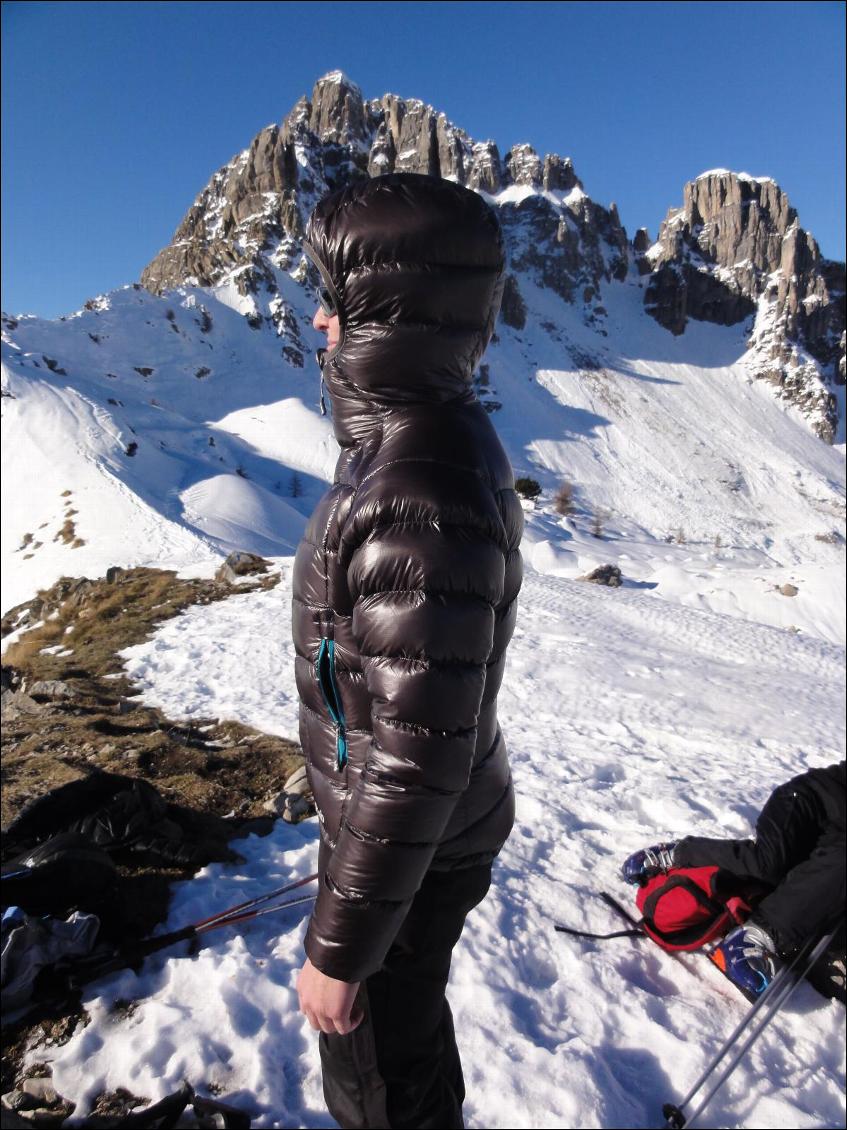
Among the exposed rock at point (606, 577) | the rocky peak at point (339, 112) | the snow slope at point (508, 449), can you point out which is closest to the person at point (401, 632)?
the snow slope at point (508, 449)

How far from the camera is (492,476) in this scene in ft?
5.53

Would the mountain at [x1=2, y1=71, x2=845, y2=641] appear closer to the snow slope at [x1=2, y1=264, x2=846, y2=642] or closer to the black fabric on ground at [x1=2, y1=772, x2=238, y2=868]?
the snow slope at [x1=2, y1=264, x2=846, y2=642]

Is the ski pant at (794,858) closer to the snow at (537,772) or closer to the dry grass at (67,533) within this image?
the snow at (537,772)

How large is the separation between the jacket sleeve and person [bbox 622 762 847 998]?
260 centimetres

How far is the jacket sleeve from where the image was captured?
4.80ft

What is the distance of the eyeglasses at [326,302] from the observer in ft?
6.05

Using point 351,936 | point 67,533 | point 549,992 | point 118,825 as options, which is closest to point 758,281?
point 67,533

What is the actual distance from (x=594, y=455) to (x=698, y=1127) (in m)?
76.4

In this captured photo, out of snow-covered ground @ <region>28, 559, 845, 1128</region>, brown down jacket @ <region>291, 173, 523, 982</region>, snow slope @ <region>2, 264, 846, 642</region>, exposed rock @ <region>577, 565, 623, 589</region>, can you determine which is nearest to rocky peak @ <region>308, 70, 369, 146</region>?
snow slope @ <region>2, 264, 846, 642</region>

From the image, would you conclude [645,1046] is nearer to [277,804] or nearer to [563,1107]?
[563,1107]

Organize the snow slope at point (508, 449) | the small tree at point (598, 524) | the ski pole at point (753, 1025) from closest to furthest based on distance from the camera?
1. the ski pole at point (753, 1025)
2. the snow slope at point (508, 449)
3. the small tree at point (598, 524)

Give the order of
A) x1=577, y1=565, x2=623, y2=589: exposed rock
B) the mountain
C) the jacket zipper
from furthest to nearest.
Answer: the mountain
x1=577, y1=565, x2=623, y2=589: exposed rock
the jacket zipper

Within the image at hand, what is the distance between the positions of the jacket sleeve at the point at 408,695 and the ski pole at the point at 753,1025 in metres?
1.93

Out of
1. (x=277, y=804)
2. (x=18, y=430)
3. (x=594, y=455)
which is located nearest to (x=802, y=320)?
(x=594, y=455)
